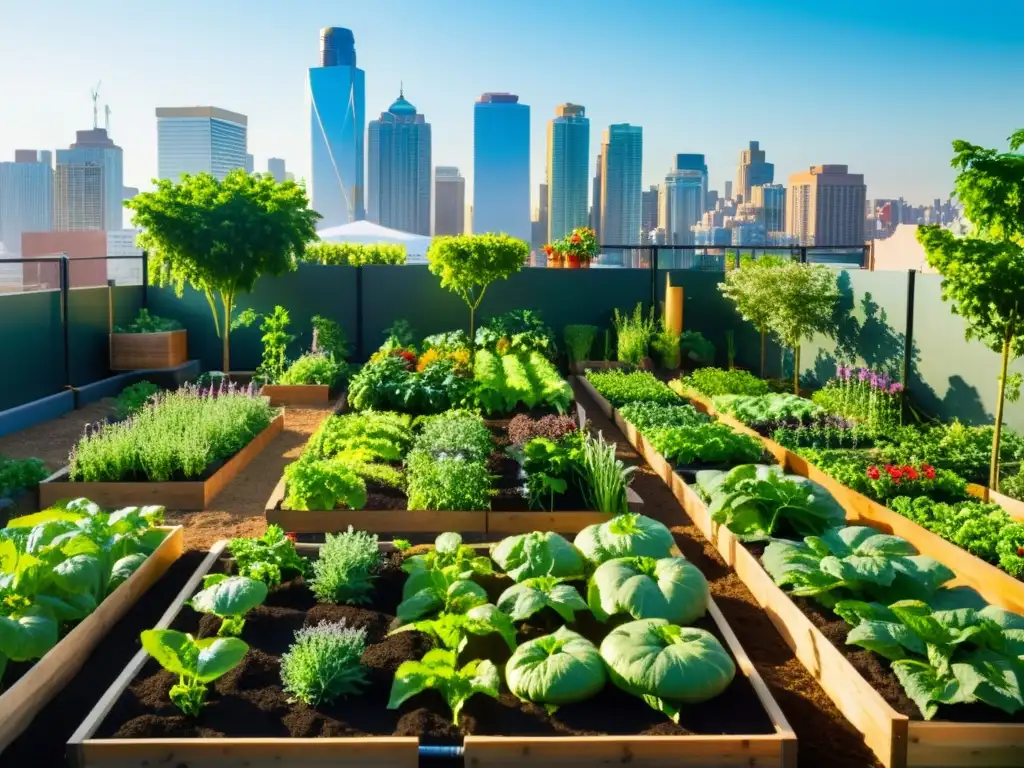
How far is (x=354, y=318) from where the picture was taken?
1463cm

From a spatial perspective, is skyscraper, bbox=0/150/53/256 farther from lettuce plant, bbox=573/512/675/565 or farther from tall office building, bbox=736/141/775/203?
lettuce plant, bbox=573/512/675/565

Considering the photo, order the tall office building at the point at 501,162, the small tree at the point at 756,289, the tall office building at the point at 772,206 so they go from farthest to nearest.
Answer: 1. the tall office building at the point at 501,162
2. the tall office building at the point at 772,206
3. the small tree at the point at 756,289

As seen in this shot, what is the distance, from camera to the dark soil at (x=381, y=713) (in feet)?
10.9

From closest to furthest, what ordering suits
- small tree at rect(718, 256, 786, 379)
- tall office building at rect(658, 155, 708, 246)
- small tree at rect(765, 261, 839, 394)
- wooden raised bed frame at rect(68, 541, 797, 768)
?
wooden raised bed frame at rect(68, 541, 797, 768)
small tree at rect(765, 261, 839, 394)
small tree at rect(718, 256, 786, 379)
tall office building at rect(658, 155, 708, 246)

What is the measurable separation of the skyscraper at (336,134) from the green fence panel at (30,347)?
8326 centimetres

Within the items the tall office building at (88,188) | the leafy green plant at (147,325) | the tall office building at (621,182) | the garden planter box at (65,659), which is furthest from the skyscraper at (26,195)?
the garden planter box at (65,659)

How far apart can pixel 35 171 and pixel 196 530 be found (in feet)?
338

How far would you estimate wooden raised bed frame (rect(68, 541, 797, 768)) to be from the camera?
3.17 m

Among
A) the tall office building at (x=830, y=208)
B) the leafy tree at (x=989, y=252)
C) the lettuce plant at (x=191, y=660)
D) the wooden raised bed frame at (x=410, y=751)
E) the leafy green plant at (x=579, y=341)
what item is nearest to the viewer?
the wooden raised bed frame at (x=410, y=751)

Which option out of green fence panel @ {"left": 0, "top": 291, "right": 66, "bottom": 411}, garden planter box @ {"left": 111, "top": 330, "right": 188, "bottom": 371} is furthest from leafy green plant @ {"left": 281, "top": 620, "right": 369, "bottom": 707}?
garden planter box @ {"left": 111, "top": 330, "right": 188, "bottom": 371}

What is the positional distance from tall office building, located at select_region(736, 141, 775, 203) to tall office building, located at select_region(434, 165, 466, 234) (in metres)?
24.9

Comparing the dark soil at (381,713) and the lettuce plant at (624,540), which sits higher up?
the lettuce plant at (624,540)

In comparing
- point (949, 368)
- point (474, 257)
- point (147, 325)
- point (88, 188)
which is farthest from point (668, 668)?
point (88, 188)

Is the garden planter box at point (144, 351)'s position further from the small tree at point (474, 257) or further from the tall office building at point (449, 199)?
the tall office building at point (449, 199)
